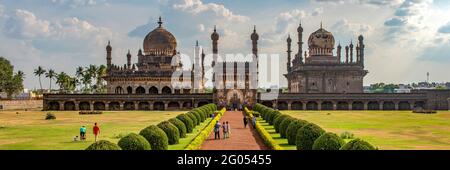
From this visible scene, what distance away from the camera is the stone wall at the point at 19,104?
6909 centimetres

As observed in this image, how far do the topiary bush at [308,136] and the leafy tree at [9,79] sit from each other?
63657 millimetres

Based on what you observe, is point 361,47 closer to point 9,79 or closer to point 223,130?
point 9,79

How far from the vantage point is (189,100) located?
6906 centimetres

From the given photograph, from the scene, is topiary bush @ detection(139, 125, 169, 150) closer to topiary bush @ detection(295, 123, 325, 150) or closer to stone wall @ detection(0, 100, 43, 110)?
topiary bush @ detection(295, 123, 325, 150)

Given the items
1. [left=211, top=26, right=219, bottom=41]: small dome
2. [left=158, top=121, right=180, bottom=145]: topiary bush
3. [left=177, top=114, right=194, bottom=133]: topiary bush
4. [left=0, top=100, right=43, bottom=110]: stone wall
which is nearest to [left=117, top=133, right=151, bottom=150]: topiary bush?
[left=158, top=121, right=180, bottom=145]: topiary bush

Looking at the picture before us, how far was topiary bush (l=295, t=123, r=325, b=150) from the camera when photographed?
65.6 ft

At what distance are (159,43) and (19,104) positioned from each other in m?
20.9

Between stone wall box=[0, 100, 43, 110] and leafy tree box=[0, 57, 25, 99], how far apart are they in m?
2.91

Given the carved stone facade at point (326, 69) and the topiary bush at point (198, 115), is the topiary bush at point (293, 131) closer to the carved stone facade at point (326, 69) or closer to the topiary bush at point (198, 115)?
the topiary bush at point (198, 115)

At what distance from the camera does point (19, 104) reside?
7388 cm

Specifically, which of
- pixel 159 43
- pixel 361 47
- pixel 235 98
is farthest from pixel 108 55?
pixel 361 47
